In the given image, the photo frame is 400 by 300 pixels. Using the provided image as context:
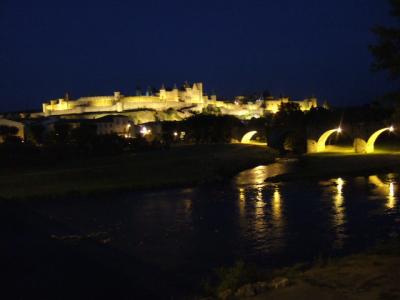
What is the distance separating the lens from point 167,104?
12031 centimetres

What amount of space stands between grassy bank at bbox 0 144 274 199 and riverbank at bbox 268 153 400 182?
447cm

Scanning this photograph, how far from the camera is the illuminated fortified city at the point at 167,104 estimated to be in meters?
112

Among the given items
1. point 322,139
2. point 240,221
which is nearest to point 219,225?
point 240,221

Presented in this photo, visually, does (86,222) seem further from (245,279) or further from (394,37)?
(394,37)

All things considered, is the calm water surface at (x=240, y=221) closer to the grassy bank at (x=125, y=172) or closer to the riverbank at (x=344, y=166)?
the riverbank at (x=344, y=166)

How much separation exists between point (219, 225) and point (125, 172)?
1801 cm

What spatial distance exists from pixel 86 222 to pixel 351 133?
32919mm

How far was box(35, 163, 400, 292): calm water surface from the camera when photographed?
46.4 ft

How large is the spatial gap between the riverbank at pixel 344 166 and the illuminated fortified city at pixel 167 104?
62158 millimetres

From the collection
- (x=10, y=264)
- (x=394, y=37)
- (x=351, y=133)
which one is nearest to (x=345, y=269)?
(x=394, y=37)

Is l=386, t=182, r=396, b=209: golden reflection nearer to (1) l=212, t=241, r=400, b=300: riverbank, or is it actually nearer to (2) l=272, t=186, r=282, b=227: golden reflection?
(2) l=272, t=186, r=282, b=227: golden reflection

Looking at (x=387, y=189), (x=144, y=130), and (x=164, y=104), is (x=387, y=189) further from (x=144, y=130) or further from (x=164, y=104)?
(x=164, y=104)

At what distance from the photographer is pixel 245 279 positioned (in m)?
9.05

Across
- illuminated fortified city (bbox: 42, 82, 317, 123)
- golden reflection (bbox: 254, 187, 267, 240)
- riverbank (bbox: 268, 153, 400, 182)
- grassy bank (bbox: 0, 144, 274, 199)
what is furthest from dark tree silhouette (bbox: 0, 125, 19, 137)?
golden reflection (bbox: 254, 187, 267, 240)
